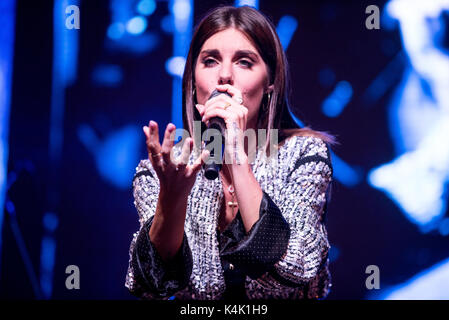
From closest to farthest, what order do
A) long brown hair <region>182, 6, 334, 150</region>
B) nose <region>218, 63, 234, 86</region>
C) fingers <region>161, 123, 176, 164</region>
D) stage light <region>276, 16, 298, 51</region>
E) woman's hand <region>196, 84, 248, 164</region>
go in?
fingers <region>161, 123, 176, 164</region> < woman's hand <region>196, 84, 248, 164</region> < nose <region>218, 63, 234, 86</region> < long brown hair <region>182, 6, 334, 150</region> < stage light <region>276, 16, 298, 51</region>

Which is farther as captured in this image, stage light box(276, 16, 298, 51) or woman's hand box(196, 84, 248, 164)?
stage light box(276, 16, 298, 51)

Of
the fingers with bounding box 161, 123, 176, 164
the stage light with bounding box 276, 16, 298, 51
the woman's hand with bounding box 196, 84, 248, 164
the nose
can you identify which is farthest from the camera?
the stage light with bounding box 276, 16, 298, 51

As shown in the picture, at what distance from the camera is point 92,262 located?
88.9 inches

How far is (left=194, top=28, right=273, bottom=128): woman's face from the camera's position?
1.41 metres

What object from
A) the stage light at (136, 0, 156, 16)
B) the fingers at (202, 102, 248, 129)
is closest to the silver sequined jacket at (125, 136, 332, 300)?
the fingers at (202, 102, 248, 129)

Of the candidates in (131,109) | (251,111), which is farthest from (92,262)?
(251,111)

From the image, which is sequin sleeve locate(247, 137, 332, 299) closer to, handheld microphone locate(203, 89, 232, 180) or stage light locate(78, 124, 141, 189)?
handheld microphone locate(203, 89, 232, 180)

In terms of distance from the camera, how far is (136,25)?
7.14ft

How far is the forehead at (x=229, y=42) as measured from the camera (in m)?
1.45

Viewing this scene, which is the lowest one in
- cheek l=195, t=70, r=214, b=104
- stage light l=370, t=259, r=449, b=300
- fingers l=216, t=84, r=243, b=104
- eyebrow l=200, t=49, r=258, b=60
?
stage light l=370, t=259, r=449, b=300

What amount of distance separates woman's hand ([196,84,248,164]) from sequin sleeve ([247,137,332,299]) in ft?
0.76

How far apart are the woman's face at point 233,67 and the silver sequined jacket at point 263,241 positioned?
194 mm

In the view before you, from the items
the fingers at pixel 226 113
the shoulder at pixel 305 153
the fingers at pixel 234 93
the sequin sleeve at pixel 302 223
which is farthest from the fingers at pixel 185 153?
the shoulder at pixel 305 153
